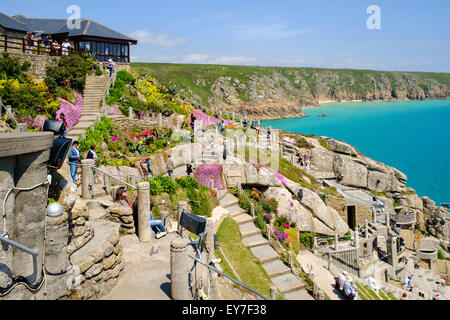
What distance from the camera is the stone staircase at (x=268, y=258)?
14932 mm

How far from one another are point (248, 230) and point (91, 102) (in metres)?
16.6

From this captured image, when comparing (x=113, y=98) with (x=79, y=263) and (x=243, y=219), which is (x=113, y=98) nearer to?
(x=243, y=219)

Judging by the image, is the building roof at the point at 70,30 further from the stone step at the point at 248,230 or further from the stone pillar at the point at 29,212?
the stone pillar at the point at 29,212

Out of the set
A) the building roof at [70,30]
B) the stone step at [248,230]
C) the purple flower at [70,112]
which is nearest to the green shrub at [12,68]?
the purple flower at [70,112]

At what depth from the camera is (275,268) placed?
50.6 feet

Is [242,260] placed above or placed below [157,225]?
below

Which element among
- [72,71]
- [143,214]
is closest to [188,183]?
[143,214]

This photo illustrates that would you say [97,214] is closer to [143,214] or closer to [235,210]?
[143,214]

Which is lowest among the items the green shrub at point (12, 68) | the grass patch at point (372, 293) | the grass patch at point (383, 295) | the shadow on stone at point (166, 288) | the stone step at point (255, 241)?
the grass patch at point (383, 295)

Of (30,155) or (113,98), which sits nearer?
(30,155)

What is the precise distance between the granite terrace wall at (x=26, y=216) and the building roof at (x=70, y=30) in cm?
3082
